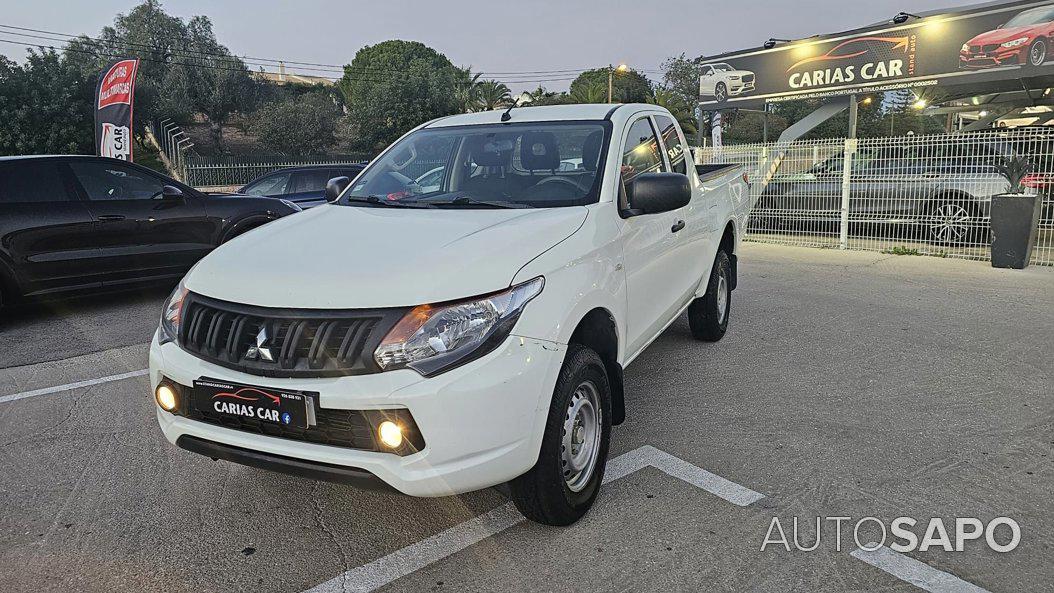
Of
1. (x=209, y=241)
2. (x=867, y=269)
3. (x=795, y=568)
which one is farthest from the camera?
(x=867, y=269)

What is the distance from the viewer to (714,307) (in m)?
5.69

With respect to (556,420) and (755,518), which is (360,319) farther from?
(755,518)

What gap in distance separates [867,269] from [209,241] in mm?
8393

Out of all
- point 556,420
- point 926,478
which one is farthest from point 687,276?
point 556,420

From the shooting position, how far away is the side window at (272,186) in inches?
511

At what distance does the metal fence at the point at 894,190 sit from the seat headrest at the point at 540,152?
627 cm

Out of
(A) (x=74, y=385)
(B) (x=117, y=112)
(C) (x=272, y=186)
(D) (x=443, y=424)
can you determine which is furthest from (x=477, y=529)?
(B) (x=117, y=112)

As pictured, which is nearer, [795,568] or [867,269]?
[795,568]

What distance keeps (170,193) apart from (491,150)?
5.00 meters

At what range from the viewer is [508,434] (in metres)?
2.56

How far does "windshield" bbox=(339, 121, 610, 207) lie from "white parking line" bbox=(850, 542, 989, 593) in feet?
6.34

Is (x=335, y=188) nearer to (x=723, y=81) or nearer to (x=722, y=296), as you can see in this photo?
(x=722, y=296)

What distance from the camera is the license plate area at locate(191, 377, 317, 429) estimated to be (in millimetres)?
2520

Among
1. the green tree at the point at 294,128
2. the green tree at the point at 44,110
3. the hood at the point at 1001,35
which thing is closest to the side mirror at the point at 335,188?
the hood at the point at 1001,35
